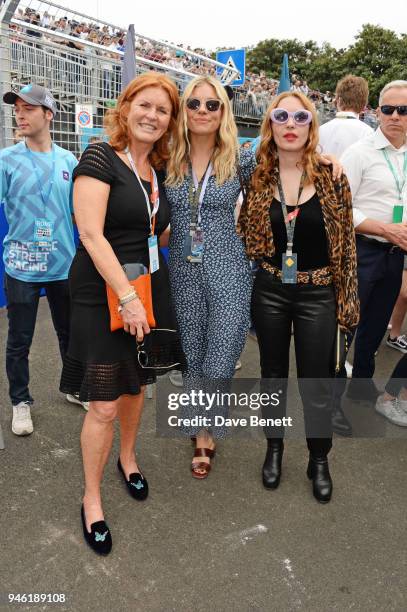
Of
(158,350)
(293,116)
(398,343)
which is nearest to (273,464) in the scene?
(158,350)

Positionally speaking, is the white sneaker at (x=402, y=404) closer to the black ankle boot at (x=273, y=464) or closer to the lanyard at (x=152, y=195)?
the black ankle boot at (x=273, y=464)

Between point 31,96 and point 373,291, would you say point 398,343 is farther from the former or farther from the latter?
point 31,96

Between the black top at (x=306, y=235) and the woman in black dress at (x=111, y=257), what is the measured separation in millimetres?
548

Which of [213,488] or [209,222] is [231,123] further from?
[213,488]

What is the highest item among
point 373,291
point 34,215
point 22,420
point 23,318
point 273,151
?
point 273,151

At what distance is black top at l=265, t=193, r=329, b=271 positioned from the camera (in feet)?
7.98

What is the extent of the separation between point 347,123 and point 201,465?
11.4 ft

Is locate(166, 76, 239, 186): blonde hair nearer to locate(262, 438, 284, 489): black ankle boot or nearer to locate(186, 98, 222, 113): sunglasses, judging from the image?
locate(186, 98, 222, 113): sunglasses

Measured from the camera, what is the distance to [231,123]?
2.56m

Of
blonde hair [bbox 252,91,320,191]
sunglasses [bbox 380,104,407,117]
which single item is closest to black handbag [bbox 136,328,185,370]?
blonde hair [bbox 252,91,320,191]

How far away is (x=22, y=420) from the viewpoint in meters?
3.21

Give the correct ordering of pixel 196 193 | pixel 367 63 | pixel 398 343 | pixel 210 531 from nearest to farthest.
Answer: pixel 210 531
pixel 196 193
pixel 398 343
pixel 367 63

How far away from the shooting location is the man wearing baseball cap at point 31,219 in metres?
2.99

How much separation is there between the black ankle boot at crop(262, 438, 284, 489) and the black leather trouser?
0.63 feet
